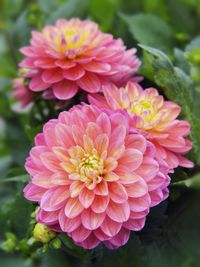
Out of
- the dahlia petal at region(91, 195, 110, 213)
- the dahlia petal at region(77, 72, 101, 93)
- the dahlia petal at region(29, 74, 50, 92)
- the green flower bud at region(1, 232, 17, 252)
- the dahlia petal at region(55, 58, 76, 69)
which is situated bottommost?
the green flower bud at region(1, 232, 17, 252)

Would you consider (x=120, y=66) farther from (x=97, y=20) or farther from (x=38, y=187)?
(x=97, y=20)

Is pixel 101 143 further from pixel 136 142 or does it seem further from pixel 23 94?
pixel 23 94

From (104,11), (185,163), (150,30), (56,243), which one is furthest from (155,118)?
(104,11)

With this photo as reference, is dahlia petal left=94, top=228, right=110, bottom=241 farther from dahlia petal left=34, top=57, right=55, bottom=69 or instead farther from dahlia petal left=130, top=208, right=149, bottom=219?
dahlia petal left=34, top=57, right=55, bottom=69

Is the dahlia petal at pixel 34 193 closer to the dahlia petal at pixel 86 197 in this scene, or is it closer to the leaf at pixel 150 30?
the dahlia petal at pixel 86 197

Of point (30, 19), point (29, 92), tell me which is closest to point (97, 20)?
point (30, 19)

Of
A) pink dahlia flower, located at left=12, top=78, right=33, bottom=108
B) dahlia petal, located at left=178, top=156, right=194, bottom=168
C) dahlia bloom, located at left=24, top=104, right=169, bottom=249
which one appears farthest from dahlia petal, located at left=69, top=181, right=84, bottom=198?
pink dahlia flower, located at left=12, top=78, right=33, bottom=108

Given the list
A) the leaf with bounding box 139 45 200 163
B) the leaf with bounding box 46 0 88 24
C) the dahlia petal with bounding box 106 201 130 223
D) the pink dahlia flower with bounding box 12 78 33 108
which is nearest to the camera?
the dahlia petal with bounding box 106 201 130 223
